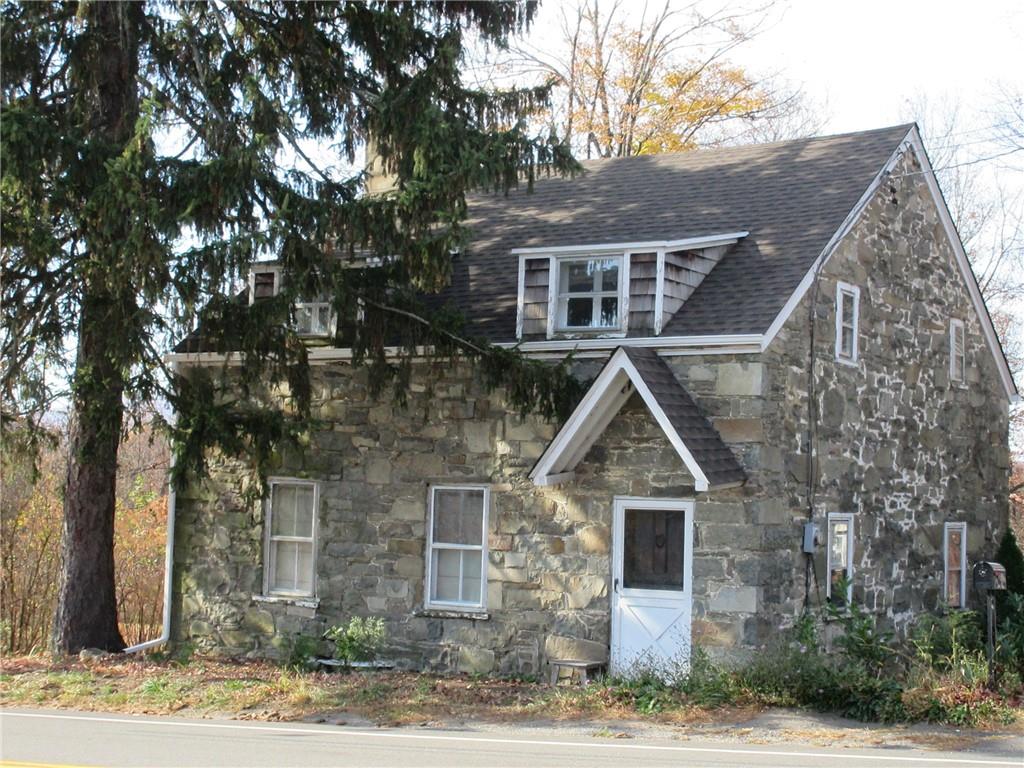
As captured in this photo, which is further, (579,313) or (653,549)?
(579,313)

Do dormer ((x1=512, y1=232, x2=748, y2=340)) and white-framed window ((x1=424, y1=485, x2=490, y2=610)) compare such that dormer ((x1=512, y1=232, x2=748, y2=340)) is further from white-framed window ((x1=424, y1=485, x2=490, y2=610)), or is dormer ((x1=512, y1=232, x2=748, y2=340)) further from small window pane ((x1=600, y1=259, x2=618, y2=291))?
white-framed window ((x1=424, y1=485, x2=490, y2=610))

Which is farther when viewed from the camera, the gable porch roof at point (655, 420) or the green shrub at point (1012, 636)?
the green shrub at point (1012, 636)

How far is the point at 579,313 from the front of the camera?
623 inches

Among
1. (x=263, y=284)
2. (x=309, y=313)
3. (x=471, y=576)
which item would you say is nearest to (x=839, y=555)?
(x=471, y=576)

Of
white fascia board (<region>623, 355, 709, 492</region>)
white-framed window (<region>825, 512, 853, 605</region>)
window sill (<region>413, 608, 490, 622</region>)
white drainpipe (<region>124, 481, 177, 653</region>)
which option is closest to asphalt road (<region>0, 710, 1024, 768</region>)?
white fascia board (<region>623, 355, 709, 492</region>)

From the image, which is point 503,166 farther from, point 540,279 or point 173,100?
point 173,100

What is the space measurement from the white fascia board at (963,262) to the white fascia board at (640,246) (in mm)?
4097

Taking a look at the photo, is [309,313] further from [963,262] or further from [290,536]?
[963,262]

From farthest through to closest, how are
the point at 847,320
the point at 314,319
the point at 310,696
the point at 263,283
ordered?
the point at 263,283 < the point at 314,319 < the point at 847,320 < the point at 310,696

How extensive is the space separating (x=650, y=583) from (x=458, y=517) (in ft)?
9.24

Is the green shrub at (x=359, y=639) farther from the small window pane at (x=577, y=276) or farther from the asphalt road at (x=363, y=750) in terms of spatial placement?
the small window pane at (x=577, y=276)

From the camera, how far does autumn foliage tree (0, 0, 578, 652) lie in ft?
44.8

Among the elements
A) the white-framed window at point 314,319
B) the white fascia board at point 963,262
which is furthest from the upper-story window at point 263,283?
the white fascia board at point 963,262

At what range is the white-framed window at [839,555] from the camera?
A: 15.5 meters
